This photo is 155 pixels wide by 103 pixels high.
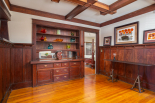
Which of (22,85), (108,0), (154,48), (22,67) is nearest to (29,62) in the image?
(22,67)

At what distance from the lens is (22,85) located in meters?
3.18

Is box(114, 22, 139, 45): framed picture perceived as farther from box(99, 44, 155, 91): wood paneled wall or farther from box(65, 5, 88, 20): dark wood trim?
box(65, 5, 88, 20): dark wood trim

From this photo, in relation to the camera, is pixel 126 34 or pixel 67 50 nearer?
pixel 126 34

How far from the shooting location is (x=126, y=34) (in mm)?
3830

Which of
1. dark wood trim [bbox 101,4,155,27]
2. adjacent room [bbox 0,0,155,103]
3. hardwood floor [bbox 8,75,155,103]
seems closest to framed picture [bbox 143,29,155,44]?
adjacent room [bbox 0,0,155,103]

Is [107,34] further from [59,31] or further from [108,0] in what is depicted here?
[59,31]

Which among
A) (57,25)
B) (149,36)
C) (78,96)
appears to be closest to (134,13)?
(149,36)

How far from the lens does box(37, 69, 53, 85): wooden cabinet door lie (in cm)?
334

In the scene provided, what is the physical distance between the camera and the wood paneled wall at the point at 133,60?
3.04 m

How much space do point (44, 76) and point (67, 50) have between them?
155cm

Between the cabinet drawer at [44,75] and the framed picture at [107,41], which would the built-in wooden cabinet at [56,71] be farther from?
the framed picture at [107,41]

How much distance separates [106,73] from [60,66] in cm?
251

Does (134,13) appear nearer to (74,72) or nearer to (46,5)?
(46,5)

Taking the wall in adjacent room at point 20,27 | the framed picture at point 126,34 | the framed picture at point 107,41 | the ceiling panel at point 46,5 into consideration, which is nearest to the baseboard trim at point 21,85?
the wall in adjacent room at point 20,27
